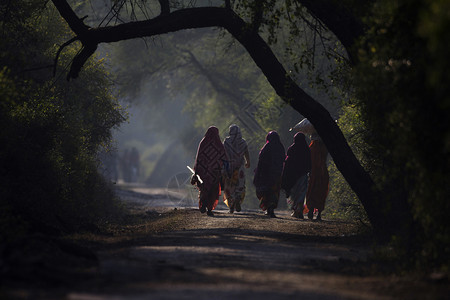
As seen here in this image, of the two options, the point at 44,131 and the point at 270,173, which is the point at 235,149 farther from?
the point at 44,131

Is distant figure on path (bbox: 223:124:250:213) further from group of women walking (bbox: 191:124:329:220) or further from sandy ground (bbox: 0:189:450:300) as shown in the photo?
sandy ground (bbox: 0:189:450:300)

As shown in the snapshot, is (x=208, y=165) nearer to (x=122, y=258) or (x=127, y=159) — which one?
(x=122, y=258)

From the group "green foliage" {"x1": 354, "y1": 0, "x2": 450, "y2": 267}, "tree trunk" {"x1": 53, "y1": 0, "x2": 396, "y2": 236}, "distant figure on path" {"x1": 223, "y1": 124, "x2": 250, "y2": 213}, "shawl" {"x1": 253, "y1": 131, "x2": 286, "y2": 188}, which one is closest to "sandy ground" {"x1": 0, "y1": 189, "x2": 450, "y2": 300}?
"green foliage" {"x1": 354, "y1": 0, "x2": 450, "y2": 267}

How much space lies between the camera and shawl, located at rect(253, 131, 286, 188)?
61.5 feet

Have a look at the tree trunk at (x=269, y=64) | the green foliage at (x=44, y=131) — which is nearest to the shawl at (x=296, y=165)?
the green foliage at (x=44, y=131)

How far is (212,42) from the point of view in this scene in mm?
38781

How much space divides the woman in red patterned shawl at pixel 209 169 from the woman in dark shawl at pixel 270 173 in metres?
1.00

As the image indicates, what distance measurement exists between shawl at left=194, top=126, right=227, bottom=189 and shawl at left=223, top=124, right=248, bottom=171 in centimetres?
74

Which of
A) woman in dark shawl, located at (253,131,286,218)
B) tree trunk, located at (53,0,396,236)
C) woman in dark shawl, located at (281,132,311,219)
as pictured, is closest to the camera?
tree trunk, located at (53,0,396,236)

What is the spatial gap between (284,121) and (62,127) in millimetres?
16827

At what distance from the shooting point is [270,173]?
1875 cm

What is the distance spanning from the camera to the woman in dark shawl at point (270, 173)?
61.2 feet

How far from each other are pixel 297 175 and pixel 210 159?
2.18m

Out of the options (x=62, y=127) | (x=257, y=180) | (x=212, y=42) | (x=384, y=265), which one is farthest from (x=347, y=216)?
(x=212, y=42)
